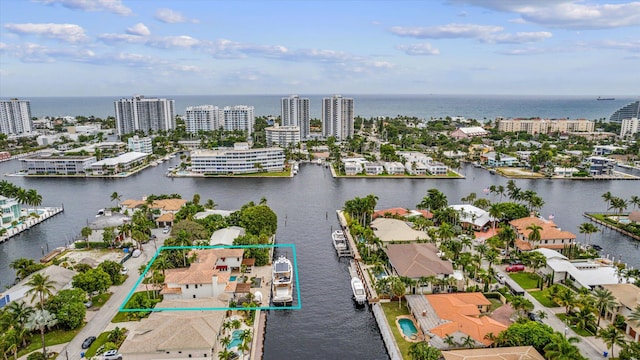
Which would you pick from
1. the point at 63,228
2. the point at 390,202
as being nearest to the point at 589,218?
the point at 390,202

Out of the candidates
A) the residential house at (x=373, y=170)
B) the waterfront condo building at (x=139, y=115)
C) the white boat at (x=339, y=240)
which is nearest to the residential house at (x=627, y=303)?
the white boat at (x=339, y=240)

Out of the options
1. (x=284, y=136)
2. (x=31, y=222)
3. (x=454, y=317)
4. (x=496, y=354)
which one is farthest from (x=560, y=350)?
(x=284, y=136)

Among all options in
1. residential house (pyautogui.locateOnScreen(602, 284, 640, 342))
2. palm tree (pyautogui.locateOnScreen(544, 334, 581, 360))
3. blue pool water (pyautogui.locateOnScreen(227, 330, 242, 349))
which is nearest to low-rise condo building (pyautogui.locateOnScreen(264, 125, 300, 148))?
blue pool water (pyautogui.locateOnScreen(227, 330, 242, 349))

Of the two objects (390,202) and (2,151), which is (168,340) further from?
(2,151)

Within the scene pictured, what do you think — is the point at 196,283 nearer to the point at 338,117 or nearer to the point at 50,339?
the point at 50,339

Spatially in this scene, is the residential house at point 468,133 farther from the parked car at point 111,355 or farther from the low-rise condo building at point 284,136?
the parked car at point 111,355

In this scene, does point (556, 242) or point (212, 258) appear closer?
point (212, 258)

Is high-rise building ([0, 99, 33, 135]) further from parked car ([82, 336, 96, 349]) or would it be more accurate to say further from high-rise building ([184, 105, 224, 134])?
parked car ([82, 336, 96, 349])
